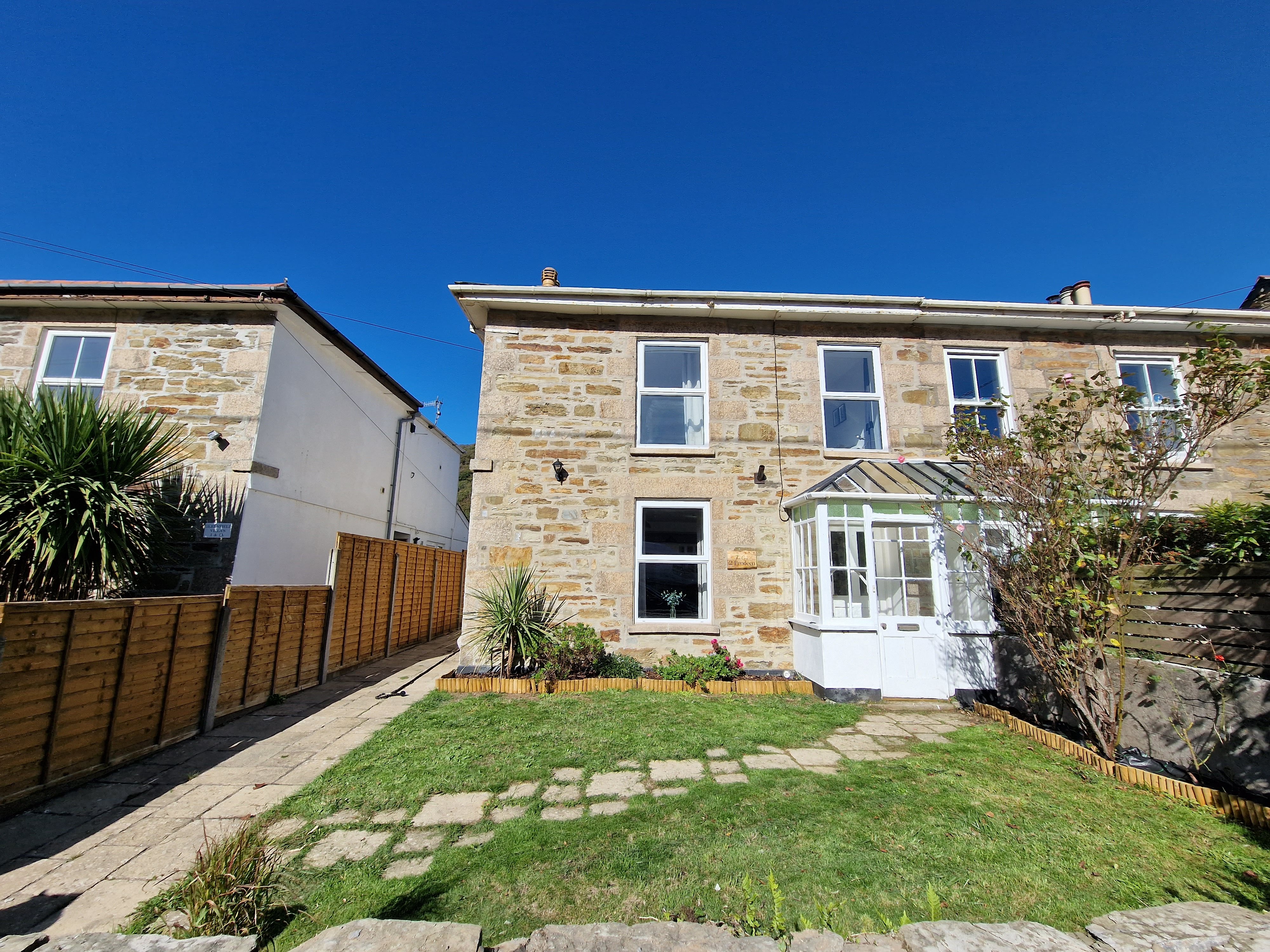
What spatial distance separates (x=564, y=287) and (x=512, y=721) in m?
6.09

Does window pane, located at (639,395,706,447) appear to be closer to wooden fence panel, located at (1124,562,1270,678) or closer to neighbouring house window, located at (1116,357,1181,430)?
wooden fence panel, located at (1124,562,1270,678)

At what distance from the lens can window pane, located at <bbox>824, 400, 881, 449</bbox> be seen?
28.4ft

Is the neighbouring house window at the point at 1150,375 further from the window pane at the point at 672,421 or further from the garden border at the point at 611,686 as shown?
the garden border at the point at 611,686

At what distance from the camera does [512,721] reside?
5.82m

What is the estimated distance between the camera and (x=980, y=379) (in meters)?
8.95

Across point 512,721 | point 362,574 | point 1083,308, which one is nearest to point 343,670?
point 362,574

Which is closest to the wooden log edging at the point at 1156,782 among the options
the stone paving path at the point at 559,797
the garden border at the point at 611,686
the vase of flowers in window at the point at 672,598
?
the stone paving path at the point at 559,797

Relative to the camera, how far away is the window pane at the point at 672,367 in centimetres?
876

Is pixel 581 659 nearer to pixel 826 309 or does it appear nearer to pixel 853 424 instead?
pixel 853 424

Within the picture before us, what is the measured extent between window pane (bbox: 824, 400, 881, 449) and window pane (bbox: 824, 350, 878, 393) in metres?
0.25

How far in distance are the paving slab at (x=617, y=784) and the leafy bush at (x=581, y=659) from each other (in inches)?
108

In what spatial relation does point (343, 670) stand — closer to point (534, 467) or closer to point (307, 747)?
point (307, 747)

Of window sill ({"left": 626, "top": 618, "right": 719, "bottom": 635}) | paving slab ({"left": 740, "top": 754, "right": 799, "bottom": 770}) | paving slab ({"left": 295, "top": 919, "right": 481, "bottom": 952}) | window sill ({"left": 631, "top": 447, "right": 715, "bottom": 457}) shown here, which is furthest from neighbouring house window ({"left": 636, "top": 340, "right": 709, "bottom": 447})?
paving slab ({"left": 295, "top": 919, "right": 481, "bottom": 952})

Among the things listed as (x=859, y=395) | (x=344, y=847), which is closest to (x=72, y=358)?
(x=344, y=847)
